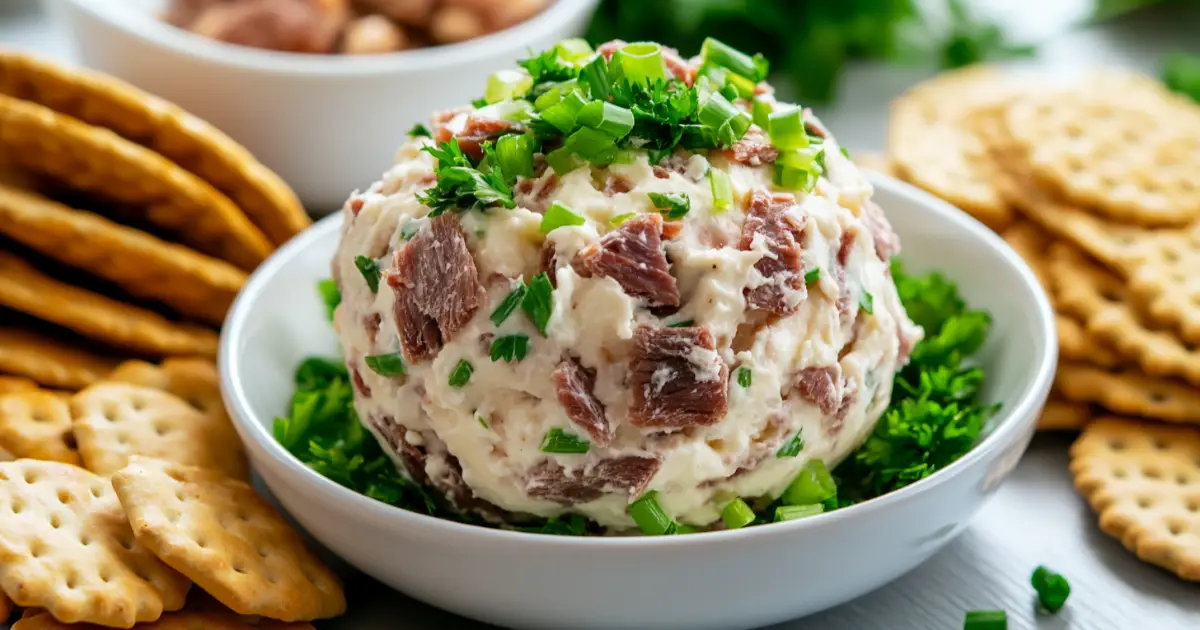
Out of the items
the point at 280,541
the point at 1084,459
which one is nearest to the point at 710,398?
the point at 280,541

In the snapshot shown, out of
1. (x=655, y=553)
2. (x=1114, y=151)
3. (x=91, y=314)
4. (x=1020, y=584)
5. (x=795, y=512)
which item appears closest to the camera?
(x=655, y=553)

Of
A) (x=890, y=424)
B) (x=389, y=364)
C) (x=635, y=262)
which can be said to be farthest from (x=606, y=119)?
(x=890, y=424)

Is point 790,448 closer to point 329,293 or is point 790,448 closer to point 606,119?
point 606,119

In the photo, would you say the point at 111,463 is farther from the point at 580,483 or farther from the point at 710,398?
the point at 710,398

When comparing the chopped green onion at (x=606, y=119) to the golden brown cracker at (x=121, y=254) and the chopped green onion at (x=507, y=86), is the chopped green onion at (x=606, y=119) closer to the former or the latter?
the chopped green onion at (x=507, y=86)

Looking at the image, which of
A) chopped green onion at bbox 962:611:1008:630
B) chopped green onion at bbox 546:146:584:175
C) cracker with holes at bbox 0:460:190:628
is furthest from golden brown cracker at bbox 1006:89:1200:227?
cracker with holes at bbox 0:460:190:628

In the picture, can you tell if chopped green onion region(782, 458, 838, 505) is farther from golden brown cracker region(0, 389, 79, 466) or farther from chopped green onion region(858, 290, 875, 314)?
golden brown cracker region(0, 389, 79, 466)

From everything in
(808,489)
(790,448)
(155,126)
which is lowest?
(808,489)
